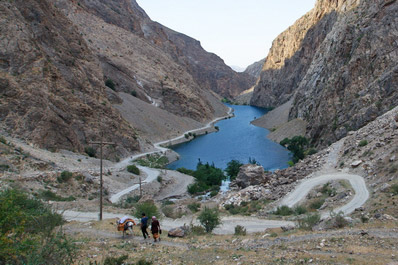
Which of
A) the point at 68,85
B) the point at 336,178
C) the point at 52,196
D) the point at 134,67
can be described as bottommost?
the point at 336,178

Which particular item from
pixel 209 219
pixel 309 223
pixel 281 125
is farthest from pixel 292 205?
pixel 281 125

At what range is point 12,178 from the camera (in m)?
24.1

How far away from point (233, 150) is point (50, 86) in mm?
36745

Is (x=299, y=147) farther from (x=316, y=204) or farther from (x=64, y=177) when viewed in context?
(x=64, y=177)

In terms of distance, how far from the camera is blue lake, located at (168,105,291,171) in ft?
182

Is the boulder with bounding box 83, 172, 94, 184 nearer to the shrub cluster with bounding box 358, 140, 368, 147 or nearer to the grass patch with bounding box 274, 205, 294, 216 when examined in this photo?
the grass patch with bounding box 274, 205, 294, 216

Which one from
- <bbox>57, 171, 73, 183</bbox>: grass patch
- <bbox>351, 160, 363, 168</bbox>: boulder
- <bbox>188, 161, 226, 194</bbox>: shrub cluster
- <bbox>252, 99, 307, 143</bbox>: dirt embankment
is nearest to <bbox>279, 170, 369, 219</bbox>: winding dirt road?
<bbox>351, 160, 363, 168</bbox>: boulder

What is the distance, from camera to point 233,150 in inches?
2613

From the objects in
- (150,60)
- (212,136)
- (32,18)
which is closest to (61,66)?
(32,18)

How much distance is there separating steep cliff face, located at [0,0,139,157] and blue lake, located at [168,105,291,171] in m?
14.0

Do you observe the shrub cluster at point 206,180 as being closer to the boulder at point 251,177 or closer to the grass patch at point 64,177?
the boulder at point 251,177

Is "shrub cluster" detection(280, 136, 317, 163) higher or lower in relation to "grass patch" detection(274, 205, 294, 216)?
higher

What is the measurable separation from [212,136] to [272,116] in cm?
2180

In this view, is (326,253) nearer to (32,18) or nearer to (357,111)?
(357,111)
